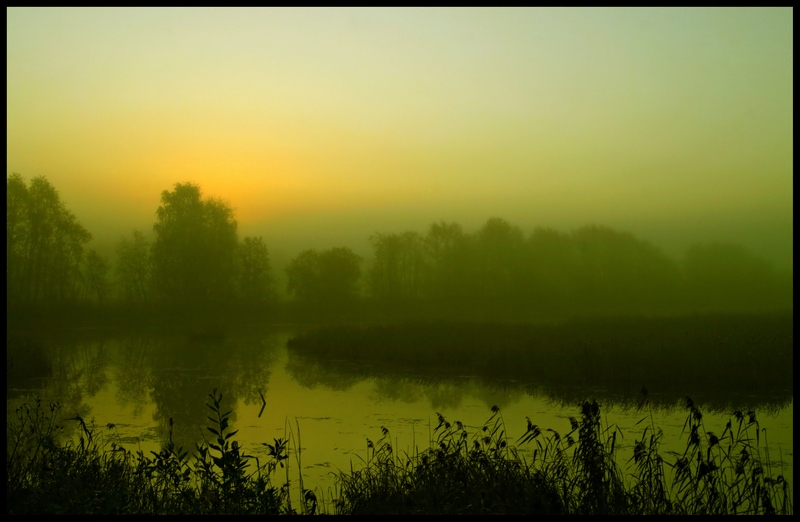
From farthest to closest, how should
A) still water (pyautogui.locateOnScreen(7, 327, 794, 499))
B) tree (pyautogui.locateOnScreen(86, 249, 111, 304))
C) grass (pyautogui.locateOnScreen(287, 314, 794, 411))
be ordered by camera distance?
1. tree (pyautogui.locateOnScreen(86, 249, 111, 304))
2. grass (pyautogui.locateOnScreen(287, 314, 794, 411))
3. still water (pyautogui.locateOnScreen(7, 327, 794, 499))

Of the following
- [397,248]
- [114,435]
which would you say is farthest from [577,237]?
[114,435]

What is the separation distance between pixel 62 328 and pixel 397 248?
28.6m

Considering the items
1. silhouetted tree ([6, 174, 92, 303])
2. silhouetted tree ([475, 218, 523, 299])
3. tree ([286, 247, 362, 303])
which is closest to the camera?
silhouetted tree ([6, 174, 92, 303])

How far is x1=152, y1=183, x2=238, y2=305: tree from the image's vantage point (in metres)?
43.7

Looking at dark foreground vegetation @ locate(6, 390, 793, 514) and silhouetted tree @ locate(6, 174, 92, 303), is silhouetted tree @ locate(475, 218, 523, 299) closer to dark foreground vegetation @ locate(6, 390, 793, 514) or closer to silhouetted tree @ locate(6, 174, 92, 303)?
silhouetted tree @ locate(6, 174, 92, 303)

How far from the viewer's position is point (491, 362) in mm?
18188

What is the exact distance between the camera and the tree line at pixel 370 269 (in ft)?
134

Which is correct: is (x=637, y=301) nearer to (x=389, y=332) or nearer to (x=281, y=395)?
(x=389, y=332)

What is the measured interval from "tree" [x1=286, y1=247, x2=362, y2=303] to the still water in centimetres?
2846

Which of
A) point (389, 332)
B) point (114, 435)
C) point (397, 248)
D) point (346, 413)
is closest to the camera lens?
point (114, 435)

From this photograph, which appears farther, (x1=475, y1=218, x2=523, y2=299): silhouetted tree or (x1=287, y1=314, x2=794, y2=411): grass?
(x1=475, y1=218, x2=523, y2=299): silhouetted tree

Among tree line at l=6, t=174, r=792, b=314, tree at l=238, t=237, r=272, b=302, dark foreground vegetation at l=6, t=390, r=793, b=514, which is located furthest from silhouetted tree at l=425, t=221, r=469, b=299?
dark foreground vegetation at l=6, t=390, r=793, b=514

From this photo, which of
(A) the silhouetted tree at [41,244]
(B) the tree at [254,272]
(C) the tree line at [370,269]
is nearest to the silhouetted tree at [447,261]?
(C) the tree line at [370,269]

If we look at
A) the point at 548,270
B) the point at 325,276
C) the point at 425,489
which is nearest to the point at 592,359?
the point at 425,489
